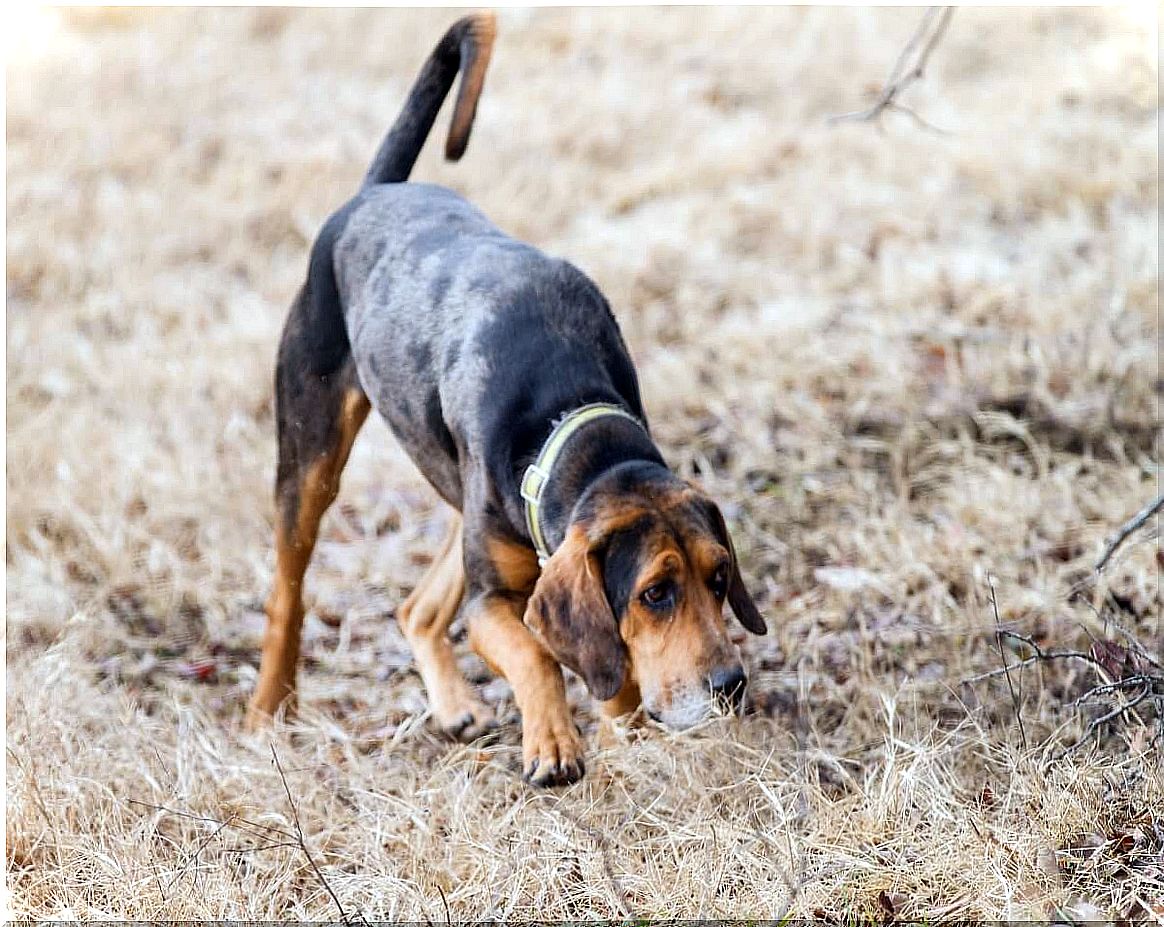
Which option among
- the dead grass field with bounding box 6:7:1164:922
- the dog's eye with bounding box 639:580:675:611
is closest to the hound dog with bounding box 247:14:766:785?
the dog's eye with bounding box 639:580:675:611

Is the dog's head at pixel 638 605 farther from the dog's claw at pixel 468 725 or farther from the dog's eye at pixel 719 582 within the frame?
the dog's claw at pixel 468 725

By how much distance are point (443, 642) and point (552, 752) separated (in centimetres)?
161

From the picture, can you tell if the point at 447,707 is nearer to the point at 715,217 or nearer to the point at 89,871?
the point at 89,871

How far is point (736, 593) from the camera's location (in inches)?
171

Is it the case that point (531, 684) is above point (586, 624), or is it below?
below

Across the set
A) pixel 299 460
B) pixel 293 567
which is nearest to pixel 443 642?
pixel 293 567

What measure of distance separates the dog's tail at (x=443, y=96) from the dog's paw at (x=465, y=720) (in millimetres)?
2117

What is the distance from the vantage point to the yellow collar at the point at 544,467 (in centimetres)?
434

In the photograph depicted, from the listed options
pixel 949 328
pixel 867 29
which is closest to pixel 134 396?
pixel 949 328

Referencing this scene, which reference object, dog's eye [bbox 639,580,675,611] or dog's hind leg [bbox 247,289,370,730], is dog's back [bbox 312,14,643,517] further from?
dog's eye [bbox 639,580,675,611]

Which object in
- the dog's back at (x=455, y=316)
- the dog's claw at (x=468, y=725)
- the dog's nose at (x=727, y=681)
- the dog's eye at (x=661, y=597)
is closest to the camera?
the dog's nose at (x=727, y=681)

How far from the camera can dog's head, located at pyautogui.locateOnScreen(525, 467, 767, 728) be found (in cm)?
396

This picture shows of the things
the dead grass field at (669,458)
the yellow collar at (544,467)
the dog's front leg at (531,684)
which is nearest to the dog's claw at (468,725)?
the dead grass field at (669,458)

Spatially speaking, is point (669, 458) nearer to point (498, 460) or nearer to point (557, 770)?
point (498, 460)
